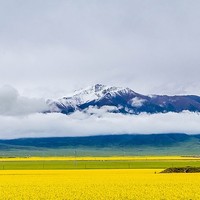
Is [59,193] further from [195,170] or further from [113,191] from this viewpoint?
[195,170]

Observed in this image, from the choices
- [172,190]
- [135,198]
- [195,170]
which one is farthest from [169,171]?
[135,198]

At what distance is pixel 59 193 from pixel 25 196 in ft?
7.62

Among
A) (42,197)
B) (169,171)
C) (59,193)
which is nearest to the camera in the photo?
(42,197)

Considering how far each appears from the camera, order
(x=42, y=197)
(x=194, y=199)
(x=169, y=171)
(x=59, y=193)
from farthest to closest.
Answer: (x=169, y=171) < (x=59, y=193) < (x=42, y=197) < (x=194, y=199)

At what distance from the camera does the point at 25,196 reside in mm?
30625

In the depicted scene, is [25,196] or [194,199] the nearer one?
[194,199]

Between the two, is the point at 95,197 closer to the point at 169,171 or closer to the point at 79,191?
the point at 79,191

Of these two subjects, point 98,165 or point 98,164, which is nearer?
point 98,165

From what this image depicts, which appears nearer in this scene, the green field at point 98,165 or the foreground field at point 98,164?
the green field at point 98,165

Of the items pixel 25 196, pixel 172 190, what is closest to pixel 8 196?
pixel 25 196

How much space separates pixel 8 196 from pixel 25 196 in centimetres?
101

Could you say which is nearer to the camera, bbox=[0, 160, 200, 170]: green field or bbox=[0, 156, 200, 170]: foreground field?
bbox=[0, 160, 200, 170]: green field

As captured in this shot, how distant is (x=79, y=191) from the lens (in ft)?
109

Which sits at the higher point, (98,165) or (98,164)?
(98,164)
